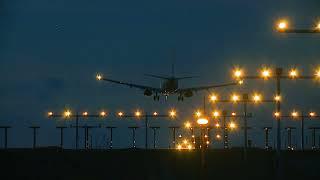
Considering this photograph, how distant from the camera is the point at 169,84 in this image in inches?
4648

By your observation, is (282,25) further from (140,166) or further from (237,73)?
(140,166)

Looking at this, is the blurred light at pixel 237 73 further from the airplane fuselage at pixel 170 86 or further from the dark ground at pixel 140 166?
the airplane fuselage at pixel 170 86

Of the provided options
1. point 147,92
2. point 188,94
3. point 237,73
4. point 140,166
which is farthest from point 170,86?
point 237,73

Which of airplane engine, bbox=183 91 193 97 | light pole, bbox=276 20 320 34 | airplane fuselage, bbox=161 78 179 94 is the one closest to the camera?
light pole, bbox=276 20 320 34

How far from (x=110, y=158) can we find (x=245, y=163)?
1644 cm

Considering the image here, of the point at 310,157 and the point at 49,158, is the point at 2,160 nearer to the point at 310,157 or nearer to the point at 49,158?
the point at 49,158

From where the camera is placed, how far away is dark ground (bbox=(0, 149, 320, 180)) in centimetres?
6850

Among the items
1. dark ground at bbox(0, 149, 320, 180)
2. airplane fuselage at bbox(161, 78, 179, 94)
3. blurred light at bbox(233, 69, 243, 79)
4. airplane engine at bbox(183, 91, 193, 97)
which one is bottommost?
dark ground at bbox(0, 149, 320, 180)

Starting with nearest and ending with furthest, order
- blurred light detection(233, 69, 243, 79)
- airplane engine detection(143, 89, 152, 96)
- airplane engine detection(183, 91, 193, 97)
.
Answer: blurred light detection(233, 69, 243, 79), airplane engine detection(143, 89, 152, 96), airplane engine detection(183, 91, 193, 97)

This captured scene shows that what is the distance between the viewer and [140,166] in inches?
2904

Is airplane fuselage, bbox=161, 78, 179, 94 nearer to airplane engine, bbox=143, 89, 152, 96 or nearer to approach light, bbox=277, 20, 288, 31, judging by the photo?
airplane engine, bbox=143, 89, 152, 96

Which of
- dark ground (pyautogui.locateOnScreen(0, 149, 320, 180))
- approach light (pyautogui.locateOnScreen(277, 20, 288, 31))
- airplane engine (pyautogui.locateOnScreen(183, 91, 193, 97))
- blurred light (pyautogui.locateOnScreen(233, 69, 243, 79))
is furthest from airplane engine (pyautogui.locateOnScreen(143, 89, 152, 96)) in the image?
approach light (pyautogui.locateOnScreen(277, 20, 288, 31))

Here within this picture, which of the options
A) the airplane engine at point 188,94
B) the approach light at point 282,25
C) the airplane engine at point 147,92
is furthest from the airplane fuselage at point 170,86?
the approach light at point 282,25

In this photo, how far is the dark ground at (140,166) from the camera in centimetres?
6850
